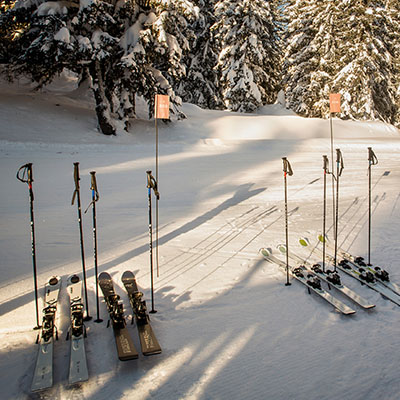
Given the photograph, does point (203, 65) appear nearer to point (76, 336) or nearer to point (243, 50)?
point (243, 50)

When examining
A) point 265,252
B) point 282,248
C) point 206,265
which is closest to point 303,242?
point 282,248

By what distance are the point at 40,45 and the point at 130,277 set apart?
39.1ft

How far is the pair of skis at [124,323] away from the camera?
12.8 feet

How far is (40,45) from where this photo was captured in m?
13.6

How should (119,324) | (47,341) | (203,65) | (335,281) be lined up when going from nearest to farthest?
(47,341) → (119,324) → (335,281) → (203,65)

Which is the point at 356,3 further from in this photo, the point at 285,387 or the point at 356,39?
the point at 285,387

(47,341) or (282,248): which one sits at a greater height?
(282,248)

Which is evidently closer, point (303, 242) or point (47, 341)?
point (47, 341)

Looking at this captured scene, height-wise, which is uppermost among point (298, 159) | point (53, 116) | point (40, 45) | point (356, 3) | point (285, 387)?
point (356, 3)

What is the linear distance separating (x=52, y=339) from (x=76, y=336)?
0.26 metres

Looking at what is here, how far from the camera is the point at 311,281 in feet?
17.9

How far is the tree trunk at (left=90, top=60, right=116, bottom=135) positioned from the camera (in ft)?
48.8

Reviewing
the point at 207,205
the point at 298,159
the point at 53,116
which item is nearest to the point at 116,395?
the point at 207,205

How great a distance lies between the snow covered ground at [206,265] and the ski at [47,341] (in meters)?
0.10
